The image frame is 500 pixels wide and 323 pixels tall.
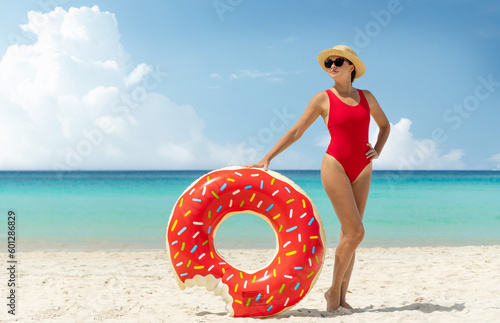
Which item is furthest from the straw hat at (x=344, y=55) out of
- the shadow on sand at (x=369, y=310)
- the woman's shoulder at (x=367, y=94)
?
the shadow on sand at (x=369, y=310)

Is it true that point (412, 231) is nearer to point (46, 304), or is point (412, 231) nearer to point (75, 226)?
point (75, 226)

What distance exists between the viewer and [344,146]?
11.1ft

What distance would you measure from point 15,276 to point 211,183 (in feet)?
10.2

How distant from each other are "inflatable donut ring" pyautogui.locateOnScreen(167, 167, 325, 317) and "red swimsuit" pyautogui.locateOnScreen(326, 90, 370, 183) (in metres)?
0.38

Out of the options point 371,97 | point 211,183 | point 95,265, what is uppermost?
point 371,97

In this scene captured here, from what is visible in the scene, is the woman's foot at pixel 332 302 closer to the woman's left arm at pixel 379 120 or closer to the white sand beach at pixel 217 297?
the white sand beach at pixel 217 297

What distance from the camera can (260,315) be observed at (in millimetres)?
3432

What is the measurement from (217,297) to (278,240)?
1.29 metres

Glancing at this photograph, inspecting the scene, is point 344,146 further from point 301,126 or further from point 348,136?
point 301,126

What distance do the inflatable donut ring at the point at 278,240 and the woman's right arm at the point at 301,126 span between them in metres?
0.16

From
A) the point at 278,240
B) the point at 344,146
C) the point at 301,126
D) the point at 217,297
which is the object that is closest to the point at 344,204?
the point at 344,146

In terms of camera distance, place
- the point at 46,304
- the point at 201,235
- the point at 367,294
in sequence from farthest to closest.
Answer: the point at 367,294, the point at 46,304, the point at 201,235

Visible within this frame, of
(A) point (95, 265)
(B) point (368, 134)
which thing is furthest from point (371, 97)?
(A) point (95, 265)

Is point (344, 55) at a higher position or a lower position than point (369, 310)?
higher
